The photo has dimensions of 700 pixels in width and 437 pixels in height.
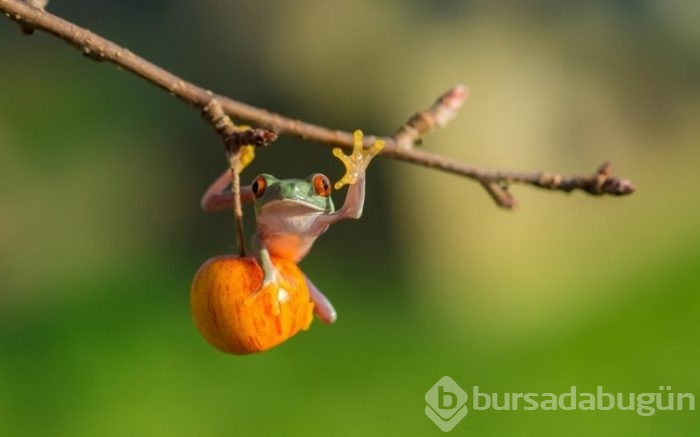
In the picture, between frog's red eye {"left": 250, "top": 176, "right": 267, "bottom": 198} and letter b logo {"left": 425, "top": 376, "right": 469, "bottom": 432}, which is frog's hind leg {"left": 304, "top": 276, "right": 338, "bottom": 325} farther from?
letter b logo {"left": 425, "top": 376, "right": 469, "bottom": 432}

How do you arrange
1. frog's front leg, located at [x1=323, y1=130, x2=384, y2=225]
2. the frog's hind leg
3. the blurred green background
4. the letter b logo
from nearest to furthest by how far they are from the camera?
frog's front leg, located at [x1=323, y1=130, x2=384, y2=225] < the frog's hind leg < the letter b logo < the blurred green background

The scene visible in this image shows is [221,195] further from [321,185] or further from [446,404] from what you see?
[446,404]

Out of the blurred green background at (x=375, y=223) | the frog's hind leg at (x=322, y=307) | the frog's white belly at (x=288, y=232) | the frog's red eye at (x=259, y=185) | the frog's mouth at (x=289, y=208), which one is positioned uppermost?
the blurred green background at (x=375, y=223)

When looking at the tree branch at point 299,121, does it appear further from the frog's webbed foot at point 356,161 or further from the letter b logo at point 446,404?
the letter b logo at point 446,404

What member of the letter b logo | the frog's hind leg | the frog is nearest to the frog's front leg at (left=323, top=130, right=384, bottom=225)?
the frog

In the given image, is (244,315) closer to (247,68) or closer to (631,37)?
(247,68)

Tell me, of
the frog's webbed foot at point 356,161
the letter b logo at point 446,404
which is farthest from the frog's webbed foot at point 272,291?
the letter b logo at point 446,404

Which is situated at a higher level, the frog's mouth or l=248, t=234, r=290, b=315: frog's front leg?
the frog's mouth
